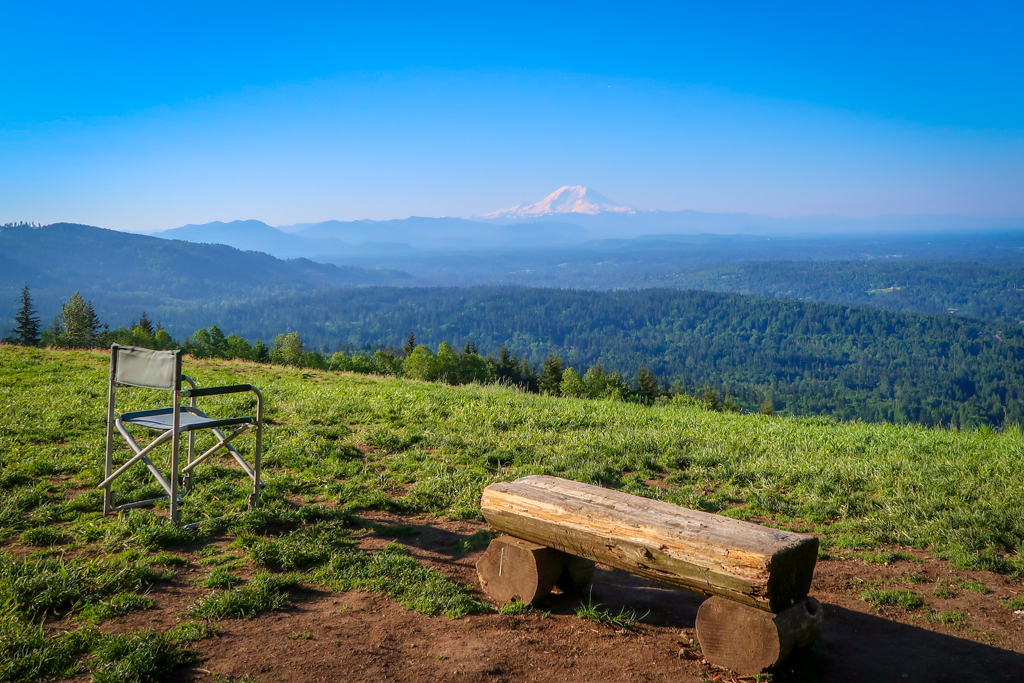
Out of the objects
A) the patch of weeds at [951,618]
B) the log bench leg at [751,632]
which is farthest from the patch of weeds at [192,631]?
the patch of weeds at [951,618]

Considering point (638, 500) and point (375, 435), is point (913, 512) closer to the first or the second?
point (638, 500)

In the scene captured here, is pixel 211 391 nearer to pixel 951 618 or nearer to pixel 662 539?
pixel 662 539

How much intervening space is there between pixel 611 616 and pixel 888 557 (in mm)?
2580

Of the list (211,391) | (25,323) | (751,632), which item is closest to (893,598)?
(751,632)

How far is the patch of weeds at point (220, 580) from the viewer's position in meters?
4.31

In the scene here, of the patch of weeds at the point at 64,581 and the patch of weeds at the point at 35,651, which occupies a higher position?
the patch of weeds at the point at 35,651

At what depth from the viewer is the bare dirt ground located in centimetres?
339

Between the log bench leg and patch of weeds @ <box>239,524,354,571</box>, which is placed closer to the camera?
the log bench leg

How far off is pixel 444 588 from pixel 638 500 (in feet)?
4.93

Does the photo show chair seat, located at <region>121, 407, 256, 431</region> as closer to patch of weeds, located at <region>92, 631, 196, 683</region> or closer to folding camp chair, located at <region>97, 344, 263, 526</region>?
folding camp chair, located at <region>97, 344, 263, 526</region>

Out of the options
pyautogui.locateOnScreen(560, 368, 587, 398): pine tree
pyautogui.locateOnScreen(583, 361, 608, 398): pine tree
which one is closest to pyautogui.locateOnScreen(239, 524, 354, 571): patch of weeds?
pyautogui.locateOnScreen(560, 368, 587, 398): pine tree

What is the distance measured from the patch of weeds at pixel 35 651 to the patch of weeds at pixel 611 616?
9.49ft

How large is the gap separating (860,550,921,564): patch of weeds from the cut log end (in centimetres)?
268

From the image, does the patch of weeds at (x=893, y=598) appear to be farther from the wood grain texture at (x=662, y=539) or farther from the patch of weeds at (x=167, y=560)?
the patch of weeds at (x=167, y=560)
